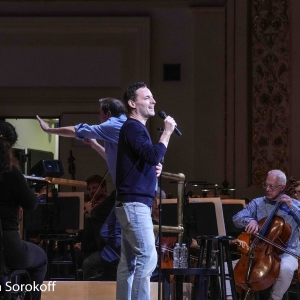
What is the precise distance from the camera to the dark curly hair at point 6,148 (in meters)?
3.85

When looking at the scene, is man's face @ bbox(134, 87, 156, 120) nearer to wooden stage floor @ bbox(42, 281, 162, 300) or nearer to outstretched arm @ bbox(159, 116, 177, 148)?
outstretched arm @ bbox(159, 116, 177, 148)

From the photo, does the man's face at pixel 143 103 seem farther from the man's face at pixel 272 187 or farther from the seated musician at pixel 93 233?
the man's face at pixel 272 187

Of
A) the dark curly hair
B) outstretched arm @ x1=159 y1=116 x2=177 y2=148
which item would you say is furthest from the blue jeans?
the dark curly hair

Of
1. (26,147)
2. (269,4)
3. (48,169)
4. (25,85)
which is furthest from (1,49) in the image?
(48,169)

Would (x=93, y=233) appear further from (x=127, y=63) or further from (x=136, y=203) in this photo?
(x=127, y=63)

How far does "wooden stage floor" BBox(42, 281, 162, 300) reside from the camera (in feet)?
15.9

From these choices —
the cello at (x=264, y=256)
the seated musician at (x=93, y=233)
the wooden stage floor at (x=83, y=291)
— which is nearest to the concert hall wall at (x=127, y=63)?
the seated musician at (x=93, y=233)

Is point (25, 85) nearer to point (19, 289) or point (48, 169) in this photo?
point (48, 169)

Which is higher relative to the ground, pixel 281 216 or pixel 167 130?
pixel 167 130

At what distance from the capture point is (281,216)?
5570 millimetres

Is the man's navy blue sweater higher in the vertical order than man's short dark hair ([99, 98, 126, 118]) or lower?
lower

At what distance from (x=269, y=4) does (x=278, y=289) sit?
4.80 meters

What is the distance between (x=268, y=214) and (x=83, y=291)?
1.63m

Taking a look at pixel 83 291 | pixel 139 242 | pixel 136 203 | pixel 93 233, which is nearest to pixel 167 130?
Result: pixel 136 203
